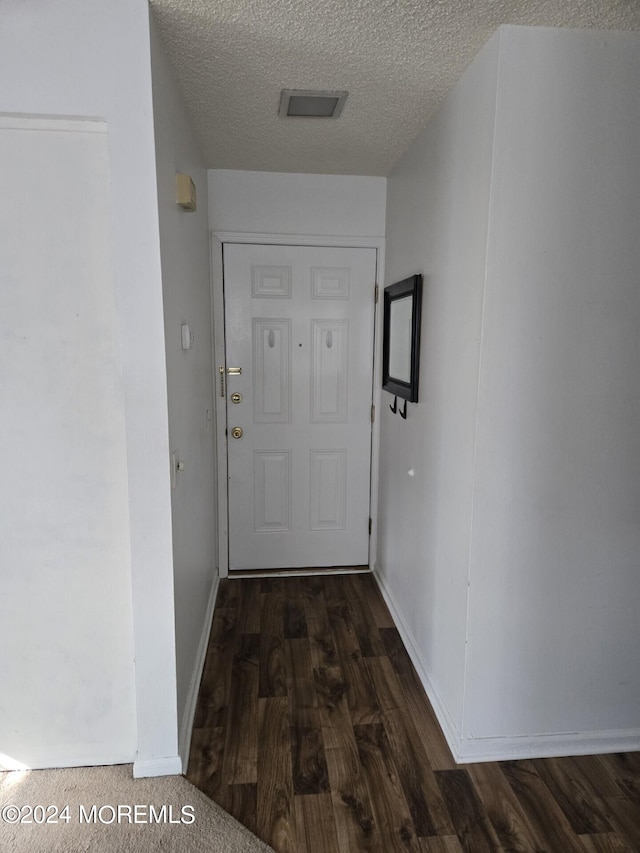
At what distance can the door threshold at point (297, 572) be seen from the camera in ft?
10.5

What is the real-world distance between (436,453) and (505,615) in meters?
→ 0.63

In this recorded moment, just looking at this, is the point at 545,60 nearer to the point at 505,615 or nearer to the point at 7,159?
the point at 7,159

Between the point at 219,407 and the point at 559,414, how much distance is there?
186 centimetres

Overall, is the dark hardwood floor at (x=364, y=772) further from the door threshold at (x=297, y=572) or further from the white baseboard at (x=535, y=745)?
the door threshold at (x=297, y=572)

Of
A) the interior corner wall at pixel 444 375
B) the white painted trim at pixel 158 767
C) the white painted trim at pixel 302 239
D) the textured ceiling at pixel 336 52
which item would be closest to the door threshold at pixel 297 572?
the interior corner wall at pixel 444 375

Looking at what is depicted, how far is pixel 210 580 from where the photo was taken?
2.82 m

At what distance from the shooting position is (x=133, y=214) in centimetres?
150

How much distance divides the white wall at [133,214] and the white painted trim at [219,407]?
4.47 ft

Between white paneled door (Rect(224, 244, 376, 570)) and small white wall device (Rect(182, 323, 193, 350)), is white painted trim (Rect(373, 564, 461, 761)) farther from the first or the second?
small white wall device (Rect(182, 323, 193, 350))

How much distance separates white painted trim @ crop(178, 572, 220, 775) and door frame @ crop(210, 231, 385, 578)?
0.51m

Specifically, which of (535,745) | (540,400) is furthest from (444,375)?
(535,745)

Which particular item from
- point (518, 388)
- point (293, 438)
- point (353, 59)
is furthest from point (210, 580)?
point (353, 59)

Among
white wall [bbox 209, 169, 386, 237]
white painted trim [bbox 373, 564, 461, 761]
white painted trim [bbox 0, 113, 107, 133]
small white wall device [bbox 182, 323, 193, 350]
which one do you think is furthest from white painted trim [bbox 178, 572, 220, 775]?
white wall [bbox 209, 169, 386, 237]

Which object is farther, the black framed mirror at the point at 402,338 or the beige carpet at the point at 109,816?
the black framed mirror at the point at 402,338
